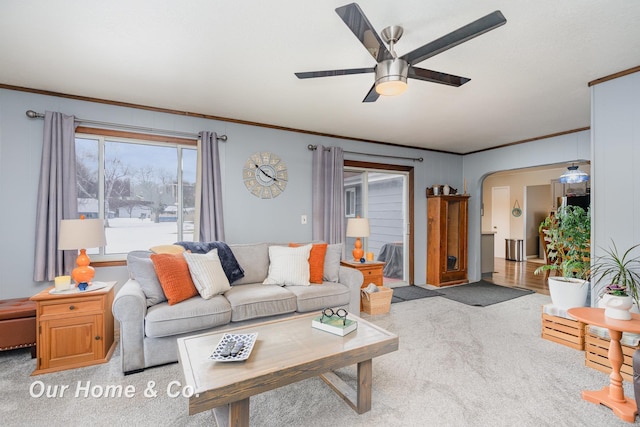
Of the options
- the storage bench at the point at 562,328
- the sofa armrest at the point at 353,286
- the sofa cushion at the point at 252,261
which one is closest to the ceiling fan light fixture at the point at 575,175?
the storage bench at the point at 562,328

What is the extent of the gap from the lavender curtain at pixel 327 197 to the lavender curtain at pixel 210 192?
4.42 ft

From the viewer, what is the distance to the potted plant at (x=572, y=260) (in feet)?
9.92

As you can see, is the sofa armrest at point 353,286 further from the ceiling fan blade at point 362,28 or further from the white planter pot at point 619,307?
the ceiling fan blade at point 362,28

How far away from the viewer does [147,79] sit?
2.81 m

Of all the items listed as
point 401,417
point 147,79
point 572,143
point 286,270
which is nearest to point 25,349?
point 286,270

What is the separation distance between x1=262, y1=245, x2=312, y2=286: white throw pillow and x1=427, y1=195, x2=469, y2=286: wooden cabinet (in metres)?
2.96

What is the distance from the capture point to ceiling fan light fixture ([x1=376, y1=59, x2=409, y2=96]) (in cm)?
189

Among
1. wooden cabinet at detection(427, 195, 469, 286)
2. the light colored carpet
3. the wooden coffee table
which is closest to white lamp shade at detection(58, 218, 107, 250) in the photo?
the light colored carpet

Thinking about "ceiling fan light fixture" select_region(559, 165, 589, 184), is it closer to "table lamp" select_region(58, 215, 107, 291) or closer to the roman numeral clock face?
the roman numeral clock face

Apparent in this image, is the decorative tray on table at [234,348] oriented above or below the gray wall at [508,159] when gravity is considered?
below

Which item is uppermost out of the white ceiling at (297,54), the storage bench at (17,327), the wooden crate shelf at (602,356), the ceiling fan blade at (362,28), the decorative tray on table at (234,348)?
the white ceiling at (297,54)

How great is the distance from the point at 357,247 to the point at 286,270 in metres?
1.31

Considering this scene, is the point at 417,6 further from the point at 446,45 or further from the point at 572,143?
the point at 572,143

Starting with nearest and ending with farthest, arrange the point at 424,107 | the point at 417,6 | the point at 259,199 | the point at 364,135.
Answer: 1. the point at 417,6
2. the point at 424,107
3. the point at 259,199
4. the point at 364,135
